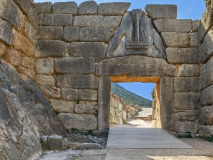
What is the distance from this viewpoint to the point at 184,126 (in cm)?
493

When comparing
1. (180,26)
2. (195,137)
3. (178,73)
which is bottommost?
(195,137)

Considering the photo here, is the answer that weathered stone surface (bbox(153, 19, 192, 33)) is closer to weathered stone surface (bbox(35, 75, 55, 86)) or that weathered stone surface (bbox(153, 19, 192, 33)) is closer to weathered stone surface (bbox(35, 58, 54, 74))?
weathered stone surface (bbox(35, 58, 54, 74))

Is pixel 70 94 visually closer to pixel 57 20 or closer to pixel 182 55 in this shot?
pixel 57 20

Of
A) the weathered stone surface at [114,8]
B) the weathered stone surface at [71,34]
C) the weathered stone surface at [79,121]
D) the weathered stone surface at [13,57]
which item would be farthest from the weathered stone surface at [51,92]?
the weathered stone surface at [114,8]

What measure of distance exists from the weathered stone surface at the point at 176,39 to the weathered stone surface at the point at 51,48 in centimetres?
281

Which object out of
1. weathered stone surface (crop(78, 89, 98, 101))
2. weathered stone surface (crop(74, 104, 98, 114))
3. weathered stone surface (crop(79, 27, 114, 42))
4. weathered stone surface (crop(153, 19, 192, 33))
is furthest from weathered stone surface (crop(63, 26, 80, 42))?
weathered stone surface (crop(153, 19, 192, 33))

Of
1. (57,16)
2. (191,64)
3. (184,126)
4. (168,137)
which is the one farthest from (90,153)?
(57,16)

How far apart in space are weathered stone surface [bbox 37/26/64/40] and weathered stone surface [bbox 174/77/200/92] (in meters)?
3.45

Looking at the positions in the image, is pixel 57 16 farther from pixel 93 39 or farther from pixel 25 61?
pixel 25 61

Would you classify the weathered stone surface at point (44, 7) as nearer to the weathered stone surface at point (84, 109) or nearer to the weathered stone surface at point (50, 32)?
the weathered stone surface at point (50, 32)

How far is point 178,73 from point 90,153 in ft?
10.7

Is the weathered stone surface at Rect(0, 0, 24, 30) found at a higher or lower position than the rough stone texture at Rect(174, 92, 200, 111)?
higher

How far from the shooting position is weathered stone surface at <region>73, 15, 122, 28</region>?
17.8ft

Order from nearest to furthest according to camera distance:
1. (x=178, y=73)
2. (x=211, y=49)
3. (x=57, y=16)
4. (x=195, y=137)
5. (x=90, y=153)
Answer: (x=90, y=153) < (x=211, y=49) < (x=195, y=137) < (x=178, y=73) < (x=57, y=16)
